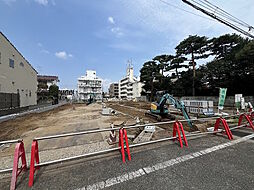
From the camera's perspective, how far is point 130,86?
70.8m

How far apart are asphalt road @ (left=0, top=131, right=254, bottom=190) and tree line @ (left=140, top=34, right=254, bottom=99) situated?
17246 mm

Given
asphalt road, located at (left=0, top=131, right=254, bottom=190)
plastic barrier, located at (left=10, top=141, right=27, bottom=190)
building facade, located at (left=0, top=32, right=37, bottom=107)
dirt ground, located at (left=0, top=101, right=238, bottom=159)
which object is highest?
building facade, located at (left=0, top=32, right=37, bottom=107)

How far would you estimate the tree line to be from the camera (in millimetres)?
18339

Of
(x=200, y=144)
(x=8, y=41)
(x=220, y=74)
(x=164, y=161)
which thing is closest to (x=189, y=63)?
(x=220, y=74)

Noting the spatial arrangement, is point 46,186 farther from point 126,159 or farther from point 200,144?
point 200,144

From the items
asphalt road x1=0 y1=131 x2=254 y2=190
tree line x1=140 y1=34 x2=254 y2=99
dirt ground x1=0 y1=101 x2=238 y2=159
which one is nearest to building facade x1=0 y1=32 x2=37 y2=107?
dirt ground x1=0 y1=101 x2=238 y2=159

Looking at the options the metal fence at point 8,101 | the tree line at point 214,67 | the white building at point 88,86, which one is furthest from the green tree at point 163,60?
the white building at point 88,86

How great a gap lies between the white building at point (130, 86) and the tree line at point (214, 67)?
30.1 m

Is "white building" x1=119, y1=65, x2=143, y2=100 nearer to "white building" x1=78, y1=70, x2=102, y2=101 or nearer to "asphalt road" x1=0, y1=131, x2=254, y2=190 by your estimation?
"white building" x1=78, y1=70, x2=102, y2=101

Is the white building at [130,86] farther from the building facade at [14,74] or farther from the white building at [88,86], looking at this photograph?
the building facade at [14,74]

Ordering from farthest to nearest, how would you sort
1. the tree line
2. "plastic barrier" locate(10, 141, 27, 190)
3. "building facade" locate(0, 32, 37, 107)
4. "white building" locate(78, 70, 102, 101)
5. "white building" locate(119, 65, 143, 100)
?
1. "white building" locate(78, 70, 102, 101)
2. "white building" locate(119, 65, 143, 100)
3. the tree line
4. "building facade" locate(0, 32, 37, 107)
5. "plastic barrier" locate(10, 141, 27, 190)

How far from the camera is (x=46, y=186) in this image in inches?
89.2

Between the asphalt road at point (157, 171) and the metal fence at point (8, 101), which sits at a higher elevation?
the metal fence at point (8, 101)

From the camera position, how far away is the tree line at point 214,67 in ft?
60.2
